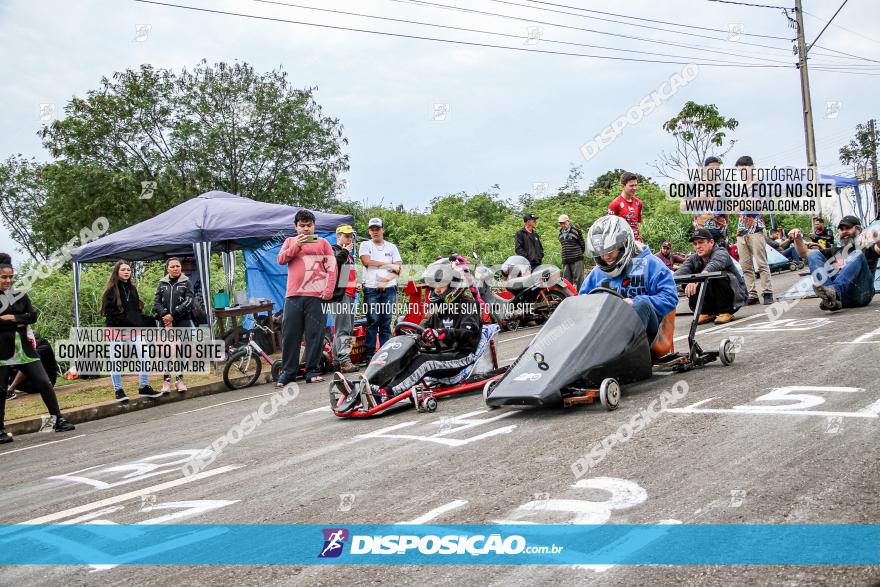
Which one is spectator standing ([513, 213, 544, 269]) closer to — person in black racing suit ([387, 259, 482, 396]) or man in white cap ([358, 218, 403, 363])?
man in white cap ([358, 218, 403, 363])

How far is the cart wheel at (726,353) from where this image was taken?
7676 millimetres

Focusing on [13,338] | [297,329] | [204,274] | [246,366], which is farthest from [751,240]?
[13,338]

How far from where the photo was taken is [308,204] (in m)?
28.0

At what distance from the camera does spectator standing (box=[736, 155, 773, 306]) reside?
12.6m

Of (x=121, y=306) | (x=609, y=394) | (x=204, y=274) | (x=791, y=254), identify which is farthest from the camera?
(x=791, y=254)

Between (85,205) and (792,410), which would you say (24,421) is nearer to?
(792,410)

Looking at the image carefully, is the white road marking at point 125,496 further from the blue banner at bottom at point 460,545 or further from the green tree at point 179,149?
the green tree at point 179,149

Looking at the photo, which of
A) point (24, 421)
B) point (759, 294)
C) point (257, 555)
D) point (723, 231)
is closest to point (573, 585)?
point (257, 555)

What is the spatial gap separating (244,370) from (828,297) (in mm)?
9237

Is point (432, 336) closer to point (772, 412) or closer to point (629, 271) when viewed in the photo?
point (629, 271)

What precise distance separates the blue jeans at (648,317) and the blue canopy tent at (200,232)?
8.72m

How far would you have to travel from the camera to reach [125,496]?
5309 millimetres

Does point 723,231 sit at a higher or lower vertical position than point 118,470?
higher

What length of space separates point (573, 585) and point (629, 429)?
2.57 metres
